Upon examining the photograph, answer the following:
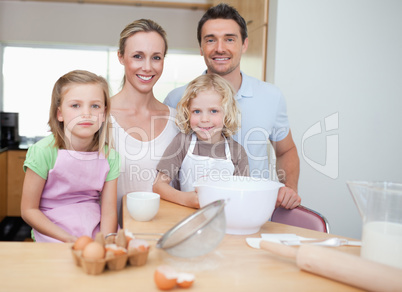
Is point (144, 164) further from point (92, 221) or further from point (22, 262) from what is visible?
point (22, 262)

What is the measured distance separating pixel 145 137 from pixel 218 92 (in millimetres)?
413

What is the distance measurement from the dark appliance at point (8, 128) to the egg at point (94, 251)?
3611 millimetres

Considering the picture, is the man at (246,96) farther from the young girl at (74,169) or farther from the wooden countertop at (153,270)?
the wooden countertop at (153,270)

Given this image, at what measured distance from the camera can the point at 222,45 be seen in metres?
1.97

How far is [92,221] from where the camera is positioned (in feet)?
4.66

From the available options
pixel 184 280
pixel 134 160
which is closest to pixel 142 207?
pixel 184 280

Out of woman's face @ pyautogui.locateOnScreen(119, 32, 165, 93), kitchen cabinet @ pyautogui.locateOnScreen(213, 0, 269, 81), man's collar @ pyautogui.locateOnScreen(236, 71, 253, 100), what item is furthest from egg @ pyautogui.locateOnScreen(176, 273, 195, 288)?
kitchen cabinet @ pyautogui.locateOnScreen(213, 0, 269, 81)

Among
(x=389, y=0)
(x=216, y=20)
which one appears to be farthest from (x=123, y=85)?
(x=389, y=0)

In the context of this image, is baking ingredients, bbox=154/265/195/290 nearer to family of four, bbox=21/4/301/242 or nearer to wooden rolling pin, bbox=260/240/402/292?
wooden rolling pin, bbox=260/240/402/292

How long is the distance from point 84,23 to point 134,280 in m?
3.76

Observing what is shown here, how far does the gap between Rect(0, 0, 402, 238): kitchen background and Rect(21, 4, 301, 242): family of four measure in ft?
1.87

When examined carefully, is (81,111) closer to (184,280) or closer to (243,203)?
(243,203)

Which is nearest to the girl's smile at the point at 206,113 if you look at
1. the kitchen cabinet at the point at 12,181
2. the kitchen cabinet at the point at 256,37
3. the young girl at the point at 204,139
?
the young girl at the point at 204,139

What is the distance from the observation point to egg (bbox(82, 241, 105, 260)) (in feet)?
2.43
